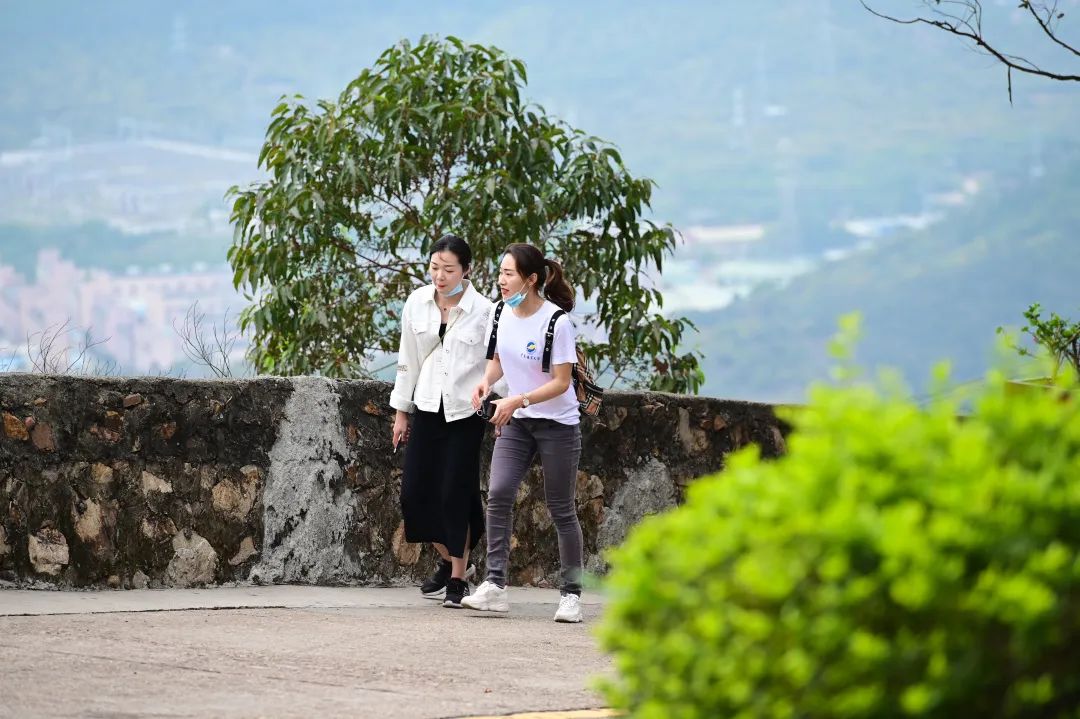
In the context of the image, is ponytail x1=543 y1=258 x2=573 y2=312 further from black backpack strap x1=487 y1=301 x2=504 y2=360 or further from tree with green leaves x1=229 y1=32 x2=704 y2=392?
tree with green leaves x1=229 y1=32 x2=704 y2=392

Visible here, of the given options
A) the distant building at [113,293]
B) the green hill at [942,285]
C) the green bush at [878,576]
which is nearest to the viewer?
the green bush at [878,576]

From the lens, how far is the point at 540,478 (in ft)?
27.8

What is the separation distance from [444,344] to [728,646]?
202 inches

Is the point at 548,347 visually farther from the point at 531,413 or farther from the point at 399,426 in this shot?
the point at 399,426

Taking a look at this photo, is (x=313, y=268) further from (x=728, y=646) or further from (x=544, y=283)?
(x=728, y=646)

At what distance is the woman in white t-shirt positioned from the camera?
23.4ft

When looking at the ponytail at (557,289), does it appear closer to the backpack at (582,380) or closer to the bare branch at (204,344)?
the backpack at (582,380)

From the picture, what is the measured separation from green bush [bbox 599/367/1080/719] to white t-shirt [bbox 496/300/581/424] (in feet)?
14.9

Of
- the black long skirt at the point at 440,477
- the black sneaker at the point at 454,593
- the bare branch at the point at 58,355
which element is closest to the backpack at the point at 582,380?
the black long skirt at the point at 440,477

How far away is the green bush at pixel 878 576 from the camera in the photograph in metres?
2.26

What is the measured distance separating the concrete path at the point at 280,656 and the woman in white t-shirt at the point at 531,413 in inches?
9.2

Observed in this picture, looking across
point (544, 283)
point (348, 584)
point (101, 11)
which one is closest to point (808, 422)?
point (544, 283)

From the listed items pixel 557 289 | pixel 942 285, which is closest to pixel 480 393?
pixel 557 289

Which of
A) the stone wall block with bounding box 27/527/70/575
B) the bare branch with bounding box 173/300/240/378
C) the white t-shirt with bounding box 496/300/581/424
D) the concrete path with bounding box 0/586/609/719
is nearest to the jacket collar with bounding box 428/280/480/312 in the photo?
the white t-shirt with bounding box 496/300/581/424
